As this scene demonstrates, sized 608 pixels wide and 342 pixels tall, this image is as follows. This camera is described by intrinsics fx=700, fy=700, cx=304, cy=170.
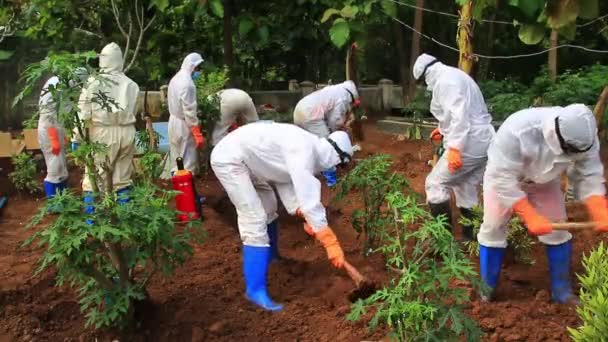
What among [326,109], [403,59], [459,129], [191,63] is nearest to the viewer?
[459,129]

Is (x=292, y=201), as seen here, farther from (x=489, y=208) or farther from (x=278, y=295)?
(x=489, y=208)

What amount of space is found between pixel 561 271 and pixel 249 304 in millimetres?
1958

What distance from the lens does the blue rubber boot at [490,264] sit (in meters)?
4.36

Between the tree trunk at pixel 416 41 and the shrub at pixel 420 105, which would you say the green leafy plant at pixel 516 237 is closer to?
the shrub at pixel 420 105

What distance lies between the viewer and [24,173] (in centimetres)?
775

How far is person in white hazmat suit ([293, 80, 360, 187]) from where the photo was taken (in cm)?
759

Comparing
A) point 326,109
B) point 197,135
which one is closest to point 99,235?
point 197,135

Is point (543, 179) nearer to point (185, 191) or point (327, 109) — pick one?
point (185, 191)

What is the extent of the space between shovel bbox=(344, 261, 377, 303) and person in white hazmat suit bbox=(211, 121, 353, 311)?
149 mm

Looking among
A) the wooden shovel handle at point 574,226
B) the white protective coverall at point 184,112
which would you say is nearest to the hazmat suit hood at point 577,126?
the wooden shovel handle at point 574,226

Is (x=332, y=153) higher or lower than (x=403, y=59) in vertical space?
lower

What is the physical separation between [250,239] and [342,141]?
858 mm

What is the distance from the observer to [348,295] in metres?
4.41

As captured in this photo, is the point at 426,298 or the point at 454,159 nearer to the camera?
the point at 426,298
